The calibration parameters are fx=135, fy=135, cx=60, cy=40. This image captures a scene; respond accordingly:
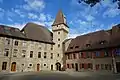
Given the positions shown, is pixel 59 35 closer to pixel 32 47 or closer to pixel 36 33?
pixel 36 33

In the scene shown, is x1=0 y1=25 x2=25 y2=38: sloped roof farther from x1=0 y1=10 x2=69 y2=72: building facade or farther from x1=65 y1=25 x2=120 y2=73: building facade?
x1=65 y1=25 x2=120 y2=73: building facade

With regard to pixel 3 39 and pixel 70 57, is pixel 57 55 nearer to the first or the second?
pixel 70 57

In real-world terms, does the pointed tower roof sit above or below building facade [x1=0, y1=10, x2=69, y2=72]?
above

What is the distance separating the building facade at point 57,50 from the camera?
99.3ft

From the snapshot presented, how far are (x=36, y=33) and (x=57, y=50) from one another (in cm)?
821

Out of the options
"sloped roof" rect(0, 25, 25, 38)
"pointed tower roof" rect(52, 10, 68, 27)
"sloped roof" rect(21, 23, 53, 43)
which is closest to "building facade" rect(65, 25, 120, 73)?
"sloped roof" rect(21, 23, 53, 43)

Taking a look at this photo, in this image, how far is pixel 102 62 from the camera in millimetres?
30172

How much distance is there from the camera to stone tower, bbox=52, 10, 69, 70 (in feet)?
134

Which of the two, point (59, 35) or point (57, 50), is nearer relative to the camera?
point (57, 50)

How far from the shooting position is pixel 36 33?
1583 inches

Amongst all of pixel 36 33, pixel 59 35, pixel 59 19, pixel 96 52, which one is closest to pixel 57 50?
pixel 59 35

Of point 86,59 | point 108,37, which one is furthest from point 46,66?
point 108,37

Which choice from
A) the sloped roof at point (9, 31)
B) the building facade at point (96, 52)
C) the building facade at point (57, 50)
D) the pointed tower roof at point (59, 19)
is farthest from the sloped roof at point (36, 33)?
the building facade at point (96, 52)

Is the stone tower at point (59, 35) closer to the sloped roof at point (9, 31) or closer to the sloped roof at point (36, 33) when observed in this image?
the sloped roof at point (36, 33)
